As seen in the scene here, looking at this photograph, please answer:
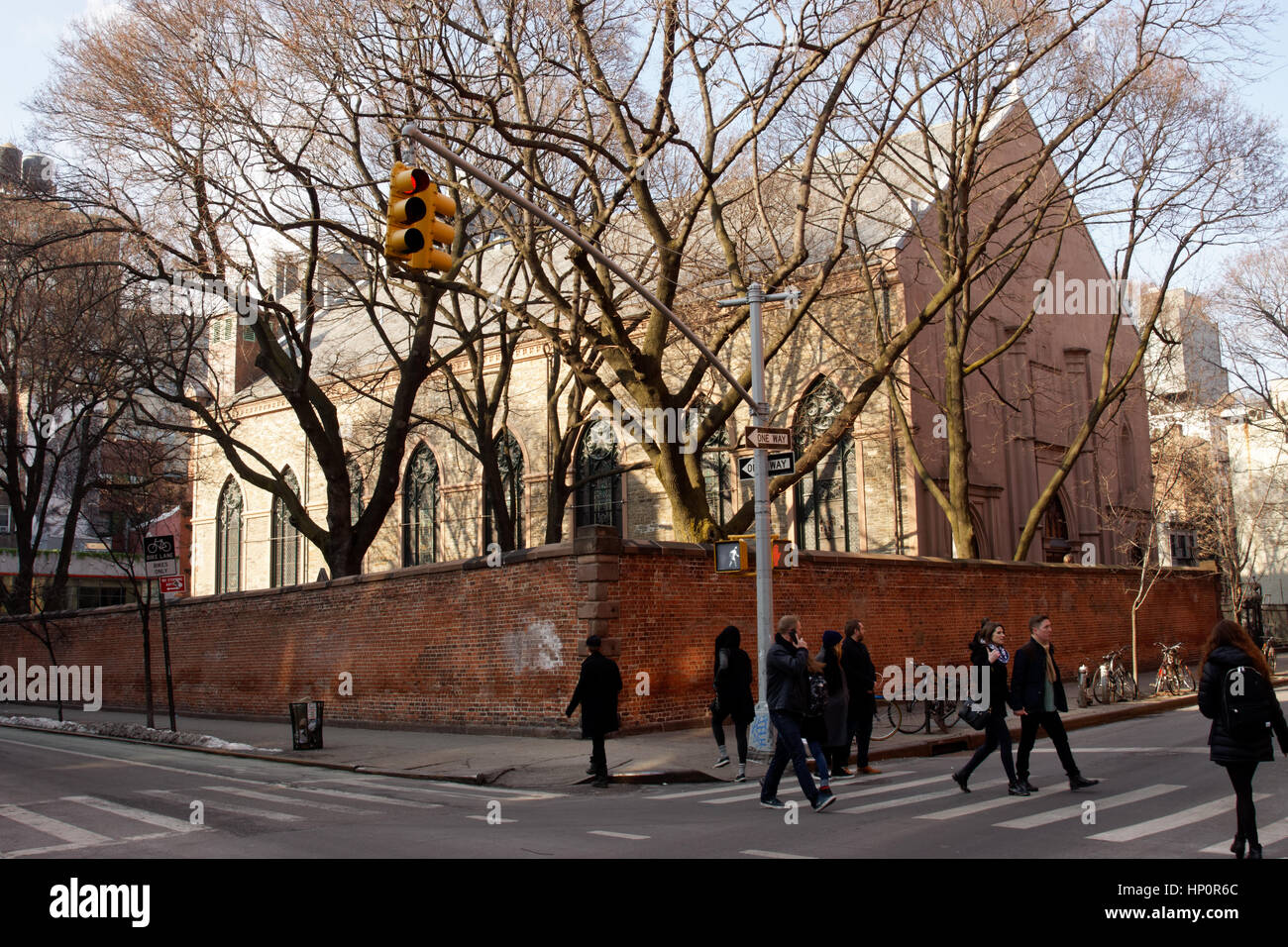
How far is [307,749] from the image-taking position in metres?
17.2

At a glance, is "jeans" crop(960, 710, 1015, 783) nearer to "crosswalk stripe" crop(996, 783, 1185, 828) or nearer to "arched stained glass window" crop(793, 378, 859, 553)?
"crosswalk stripe" crop(996, 783, 1185, 828)

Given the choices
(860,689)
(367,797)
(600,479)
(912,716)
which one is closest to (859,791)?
(860,689)

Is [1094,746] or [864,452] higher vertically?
[864,452]

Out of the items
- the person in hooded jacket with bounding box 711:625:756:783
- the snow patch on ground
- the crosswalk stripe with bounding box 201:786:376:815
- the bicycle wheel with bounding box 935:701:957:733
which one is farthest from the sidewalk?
the crosswalk stripe with bounding box 201:786:376:815

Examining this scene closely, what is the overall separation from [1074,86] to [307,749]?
65.1 ft

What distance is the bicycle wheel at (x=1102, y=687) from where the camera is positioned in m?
21.5

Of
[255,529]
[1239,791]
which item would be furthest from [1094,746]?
[255,529]

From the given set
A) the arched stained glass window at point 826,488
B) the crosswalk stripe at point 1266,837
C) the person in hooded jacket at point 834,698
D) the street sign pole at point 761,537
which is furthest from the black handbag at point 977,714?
the arched stained glass window at point 826,488

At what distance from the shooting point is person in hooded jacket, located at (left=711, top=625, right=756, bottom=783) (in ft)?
42.7

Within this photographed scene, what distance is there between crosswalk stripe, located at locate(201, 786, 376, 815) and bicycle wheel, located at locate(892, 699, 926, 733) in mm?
8830

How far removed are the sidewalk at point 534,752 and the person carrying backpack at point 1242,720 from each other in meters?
6.49

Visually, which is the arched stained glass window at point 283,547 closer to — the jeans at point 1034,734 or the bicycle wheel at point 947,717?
the bicycle wheel at point 947,717
